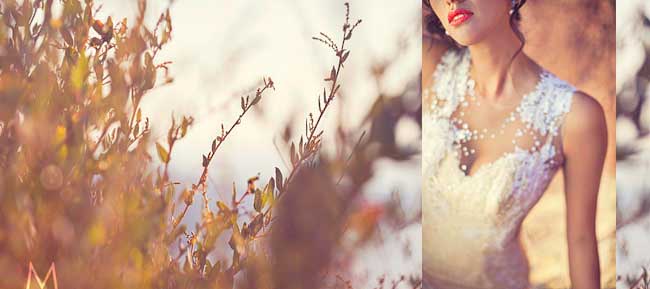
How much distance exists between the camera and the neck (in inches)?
85.3

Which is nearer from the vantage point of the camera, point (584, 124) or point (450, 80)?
point (584, 124)

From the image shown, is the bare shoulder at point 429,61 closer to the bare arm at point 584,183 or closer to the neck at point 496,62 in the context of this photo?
the neck at point 496,62

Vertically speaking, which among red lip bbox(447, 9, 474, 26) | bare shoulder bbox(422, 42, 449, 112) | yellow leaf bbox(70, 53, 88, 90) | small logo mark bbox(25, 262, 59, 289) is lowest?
bare shoulder bbox(422, 42, 449, 112)

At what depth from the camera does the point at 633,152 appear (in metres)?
2.08

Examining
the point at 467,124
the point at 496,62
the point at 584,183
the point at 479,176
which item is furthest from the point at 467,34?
the point at 584,183

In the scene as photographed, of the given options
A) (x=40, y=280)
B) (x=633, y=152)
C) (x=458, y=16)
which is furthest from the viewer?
(x=458, y=16)

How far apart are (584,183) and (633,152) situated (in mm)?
150

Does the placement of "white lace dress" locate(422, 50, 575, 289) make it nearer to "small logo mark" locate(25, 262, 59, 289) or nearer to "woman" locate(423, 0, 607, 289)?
"woman" locate(423, 0, 607, 289)

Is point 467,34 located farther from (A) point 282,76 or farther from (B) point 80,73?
(B) point 80,73

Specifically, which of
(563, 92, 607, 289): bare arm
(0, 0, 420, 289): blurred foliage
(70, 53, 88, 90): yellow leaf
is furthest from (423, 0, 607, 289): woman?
(70, 53, 88, 90): yellow leaf

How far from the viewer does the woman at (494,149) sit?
2109 millimetres

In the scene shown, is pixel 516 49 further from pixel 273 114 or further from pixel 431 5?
pixel 273 114

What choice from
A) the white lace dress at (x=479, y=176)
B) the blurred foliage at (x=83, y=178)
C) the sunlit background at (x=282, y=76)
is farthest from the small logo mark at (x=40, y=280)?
the white lace dress at (x=479, y=176)

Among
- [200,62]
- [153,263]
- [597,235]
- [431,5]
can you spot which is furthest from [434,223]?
[153,263]
